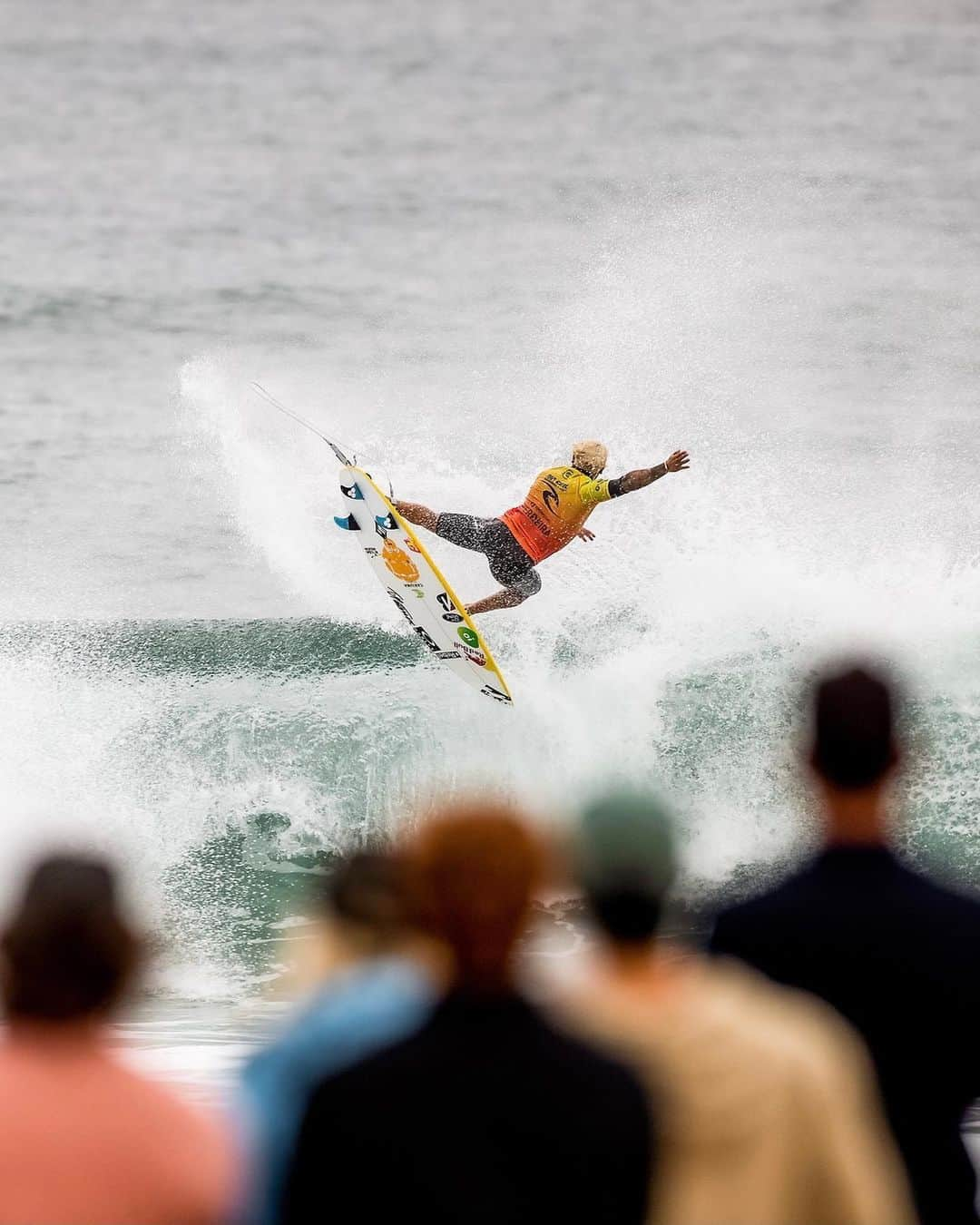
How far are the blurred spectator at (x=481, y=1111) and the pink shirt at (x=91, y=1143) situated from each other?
5.3 inches

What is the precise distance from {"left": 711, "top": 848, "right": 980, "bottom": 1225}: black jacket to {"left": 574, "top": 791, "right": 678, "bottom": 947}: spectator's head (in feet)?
1.20

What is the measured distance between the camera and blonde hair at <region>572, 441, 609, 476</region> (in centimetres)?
1171

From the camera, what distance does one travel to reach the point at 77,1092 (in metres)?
1.70

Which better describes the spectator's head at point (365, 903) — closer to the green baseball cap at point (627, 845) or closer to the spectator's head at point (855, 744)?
the green baseball cap at point (627, 845)

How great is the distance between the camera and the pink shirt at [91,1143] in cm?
165

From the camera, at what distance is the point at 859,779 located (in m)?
2.22

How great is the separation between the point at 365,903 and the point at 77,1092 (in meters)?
0.69

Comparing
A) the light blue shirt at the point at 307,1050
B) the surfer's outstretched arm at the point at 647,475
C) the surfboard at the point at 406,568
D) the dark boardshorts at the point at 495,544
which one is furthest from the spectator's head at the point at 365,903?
the dark boardshorts at the point at 495,544

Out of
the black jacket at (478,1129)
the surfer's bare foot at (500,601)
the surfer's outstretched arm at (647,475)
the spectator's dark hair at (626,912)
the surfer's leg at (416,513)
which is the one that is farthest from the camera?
the surfer's bare foot at (500,601)

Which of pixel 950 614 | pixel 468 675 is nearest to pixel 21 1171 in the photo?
pixel 468 675

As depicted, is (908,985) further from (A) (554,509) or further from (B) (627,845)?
(A) (554,509)

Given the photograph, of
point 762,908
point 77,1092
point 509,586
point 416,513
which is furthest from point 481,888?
point 509,586

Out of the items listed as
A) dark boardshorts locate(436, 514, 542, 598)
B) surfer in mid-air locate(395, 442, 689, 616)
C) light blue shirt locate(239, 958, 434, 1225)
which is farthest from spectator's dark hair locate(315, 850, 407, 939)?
dark boardshorts locate(436, 514, 542, 598)

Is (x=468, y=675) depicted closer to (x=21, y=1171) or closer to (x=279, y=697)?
(x=279, y=697)
